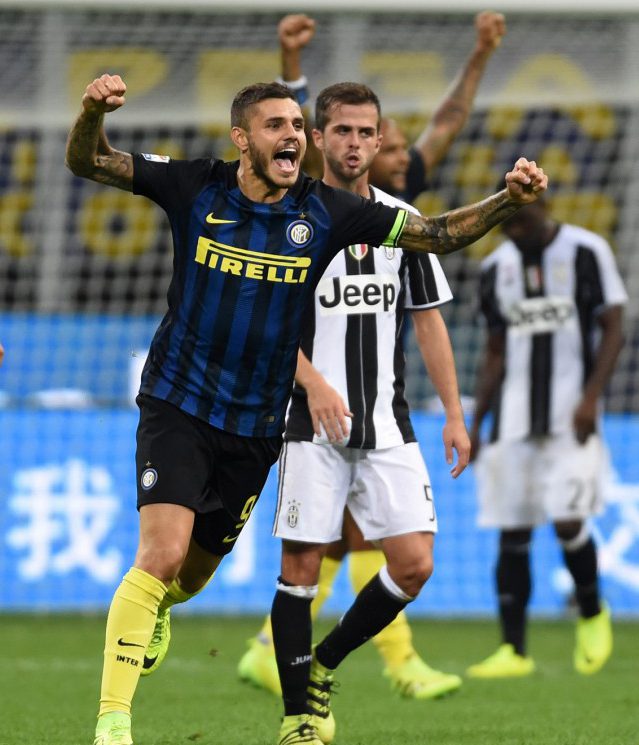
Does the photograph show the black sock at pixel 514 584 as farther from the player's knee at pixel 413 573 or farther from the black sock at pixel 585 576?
the player's knee at pixel 413 573

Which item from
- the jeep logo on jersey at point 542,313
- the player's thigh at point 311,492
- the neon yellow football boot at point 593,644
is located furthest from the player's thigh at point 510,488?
the player's thigh at point 311,492

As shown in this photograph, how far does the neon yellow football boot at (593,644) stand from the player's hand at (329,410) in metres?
2.78

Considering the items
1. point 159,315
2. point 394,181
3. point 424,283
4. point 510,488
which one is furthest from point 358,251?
point 159,315

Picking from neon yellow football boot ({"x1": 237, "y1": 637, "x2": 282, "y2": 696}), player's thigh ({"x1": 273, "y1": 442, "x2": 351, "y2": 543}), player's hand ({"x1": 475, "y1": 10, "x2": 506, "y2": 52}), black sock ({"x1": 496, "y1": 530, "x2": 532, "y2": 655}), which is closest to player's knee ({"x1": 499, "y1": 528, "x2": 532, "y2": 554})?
black sock ({"x1": 496, "y1": 530, "x2": 532, "y2": 655})

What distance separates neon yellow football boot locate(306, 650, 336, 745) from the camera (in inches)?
196

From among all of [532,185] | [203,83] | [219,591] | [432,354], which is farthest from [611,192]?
[532,185]

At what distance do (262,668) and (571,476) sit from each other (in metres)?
2.18

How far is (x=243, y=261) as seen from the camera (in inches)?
177

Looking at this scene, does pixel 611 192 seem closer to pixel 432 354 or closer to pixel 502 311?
pixel 502 311

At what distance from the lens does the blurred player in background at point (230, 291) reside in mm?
4418

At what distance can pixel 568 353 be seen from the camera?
802cm

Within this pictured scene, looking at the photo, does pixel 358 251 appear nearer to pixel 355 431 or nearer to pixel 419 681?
pixel 355 431

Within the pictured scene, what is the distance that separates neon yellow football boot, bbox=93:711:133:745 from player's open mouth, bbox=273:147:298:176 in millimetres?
1607

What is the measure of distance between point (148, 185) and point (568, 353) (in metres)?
3.96
